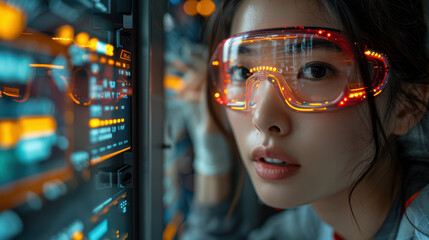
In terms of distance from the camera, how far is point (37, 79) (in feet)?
1.61

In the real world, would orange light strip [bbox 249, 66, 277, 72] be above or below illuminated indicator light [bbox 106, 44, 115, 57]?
below

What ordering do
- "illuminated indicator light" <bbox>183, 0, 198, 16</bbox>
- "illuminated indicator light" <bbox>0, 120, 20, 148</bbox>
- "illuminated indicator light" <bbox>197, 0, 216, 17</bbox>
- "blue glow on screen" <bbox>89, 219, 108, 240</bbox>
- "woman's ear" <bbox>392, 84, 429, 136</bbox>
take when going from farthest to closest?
"illuminated indicator light" <bbox>183, 0, 198, 16</bbox> < "illuminated indicator light" <bbox>197, 0, 216, 17</bbox> < "woman's ear" <bbox>392, 84, 429, 136</bbox> < "blue glow on screen" <bbox>89, 219, 108, 240</bbox> < "illuminated indicator light" <bbox>0, 120, 20, 148</bbox>

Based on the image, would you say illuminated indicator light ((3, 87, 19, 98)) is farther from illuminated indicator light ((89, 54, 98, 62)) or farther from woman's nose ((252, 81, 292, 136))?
woman's nose ((252, 81, 292, 136))

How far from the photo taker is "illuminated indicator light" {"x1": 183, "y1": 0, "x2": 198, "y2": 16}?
1.81 m

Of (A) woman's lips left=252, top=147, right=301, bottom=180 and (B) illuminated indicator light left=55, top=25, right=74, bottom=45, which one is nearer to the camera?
(B) illuminated indicator light left=55, top=25, right=74, bottom=45

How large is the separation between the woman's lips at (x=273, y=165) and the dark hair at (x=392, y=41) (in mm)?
170

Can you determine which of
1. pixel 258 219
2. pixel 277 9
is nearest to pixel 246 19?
pixel 277 9

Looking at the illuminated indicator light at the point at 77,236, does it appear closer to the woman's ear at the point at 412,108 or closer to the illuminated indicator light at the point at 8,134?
the illuminated indicator light at the point at 8,134

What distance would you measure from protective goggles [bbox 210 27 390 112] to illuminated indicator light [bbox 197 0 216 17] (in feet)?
3.32

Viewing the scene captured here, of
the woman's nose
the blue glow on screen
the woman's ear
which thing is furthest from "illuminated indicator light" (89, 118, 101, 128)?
the woman's ear

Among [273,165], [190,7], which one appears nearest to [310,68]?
[273,165]

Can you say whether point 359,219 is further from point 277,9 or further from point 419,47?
point 277,9

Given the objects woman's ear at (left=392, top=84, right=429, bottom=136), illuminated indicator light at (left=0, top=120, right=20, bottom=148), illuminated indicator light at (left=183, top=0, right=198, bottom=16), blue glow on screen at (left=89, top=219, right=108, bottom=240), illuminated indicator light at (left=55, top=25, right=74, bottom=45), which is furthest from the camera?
illuminated indicator light at (left=183, top=0, right=198, bottom=16)

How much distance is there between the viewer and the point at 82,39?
0.59 meters
